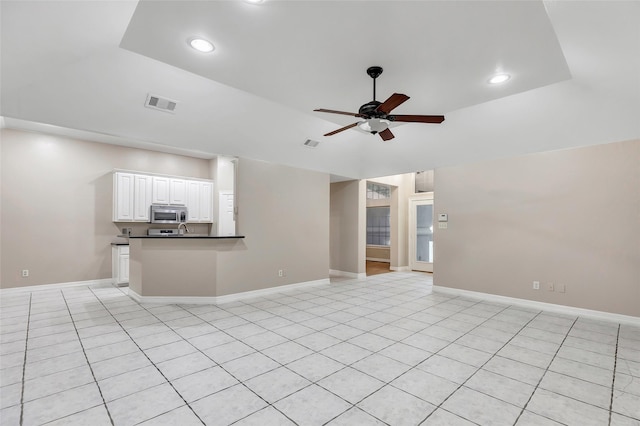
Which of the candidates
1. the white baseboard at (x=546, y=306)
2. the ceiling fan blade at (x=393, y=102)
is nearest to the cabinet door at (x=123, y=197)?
the ceiling fan blade at (x=393, y=102)

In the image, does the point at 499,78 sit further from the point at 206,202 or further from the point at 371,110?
the point at 206,202

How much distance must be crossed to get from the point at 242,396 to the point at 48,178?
623 cm

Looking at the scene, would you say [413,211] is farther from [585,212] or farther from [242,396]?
[242,396]

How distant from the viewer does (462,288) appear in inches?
220

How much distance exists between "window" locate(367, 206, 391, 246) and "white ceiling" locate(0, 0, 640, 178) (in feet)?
17.4

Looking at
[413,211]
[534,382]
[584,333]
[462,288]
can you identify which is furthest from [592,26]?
[413,211]

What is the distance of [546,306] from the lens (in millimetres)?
4641

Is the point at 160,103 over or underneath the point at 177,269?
over

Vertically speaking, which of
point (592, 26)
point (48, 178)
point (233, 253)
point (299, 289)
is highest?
point (592, 26)

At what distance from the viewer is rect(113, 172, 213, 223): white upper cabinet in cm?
628

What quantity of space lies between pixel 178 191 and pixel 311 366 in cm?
584

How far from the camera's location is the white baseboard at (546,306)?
160 inches

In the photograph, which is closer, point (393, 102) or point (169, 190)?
point (393, 102)

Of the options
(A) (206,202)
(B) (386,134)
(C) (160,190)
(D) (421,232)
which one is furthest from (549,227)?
(C) (160,190)
